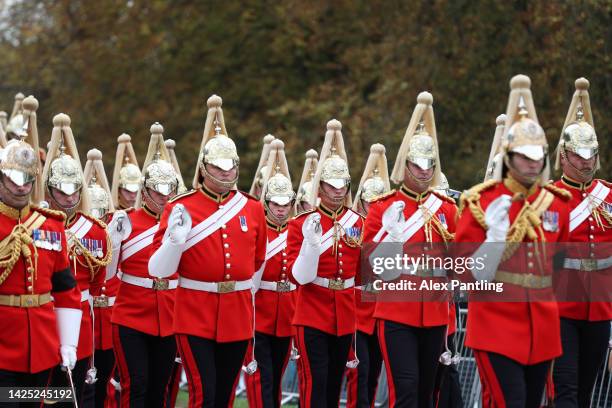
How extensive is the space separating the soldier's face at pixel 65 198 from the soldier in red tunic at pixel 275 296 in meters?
2.20

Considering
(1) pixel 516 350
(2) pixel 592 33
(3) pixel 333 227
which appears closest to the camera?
(1) pixel 516 350

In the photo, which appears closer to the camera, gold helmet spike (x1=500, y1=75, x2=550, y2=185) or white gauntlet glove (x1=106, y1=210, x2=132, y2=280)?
gold helmet spike (x1=500, y1=75, x2=550, y2=185)

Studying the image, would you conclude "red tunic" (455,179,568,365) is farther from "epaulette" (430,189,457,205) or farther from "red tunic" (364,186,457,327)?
"epaulette" (430,189,457,205)

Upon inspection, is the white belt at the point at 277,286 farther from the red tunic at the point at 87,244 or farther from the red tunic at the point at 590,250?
the red tunic at the point at 590,250

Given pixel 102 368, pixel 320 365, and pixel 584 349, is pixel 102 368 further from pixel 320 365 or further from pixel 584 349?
pixel 584 349

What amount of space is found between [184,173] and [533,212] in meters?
16.8

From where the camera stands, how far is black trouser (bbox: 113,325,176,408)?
35.7 feet

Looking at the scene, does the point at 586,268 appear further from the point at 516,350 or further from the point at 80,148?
the point at 80,148

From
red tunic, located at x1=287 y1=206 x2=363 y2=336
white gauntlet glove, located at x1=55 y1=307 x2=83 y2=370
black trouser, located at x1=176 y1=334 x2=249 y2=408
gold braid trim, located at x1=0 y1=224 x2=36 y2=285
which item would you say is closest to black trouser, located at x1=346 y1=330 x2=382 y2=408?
red tunic, located at x1=287 y1=206 x2=363 y2=336

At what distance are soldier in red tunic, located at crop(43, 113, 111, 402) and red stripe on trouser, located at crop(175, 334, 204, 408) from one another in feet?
3.29

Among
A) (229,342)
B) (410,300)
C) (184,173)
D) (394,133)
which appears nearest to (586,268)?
(410,300)

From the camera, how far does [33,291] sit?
28.3 feet

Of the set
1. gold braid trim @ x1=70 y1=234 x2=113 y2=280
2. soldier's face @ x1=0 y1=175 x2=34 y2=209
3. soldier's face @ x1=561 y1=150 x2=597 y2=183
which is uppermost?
soldier's face @ x1=561 y1=150 x2=597 y2=183

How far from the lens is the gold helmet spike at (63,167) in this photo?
34.7 feet
